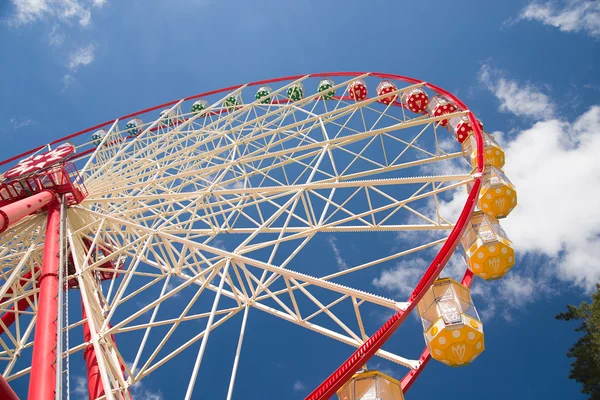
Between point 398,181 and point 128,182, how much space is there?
8.30 metres

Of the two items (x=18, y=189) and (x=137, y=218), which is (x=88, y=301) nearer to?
(x=137, y=218)

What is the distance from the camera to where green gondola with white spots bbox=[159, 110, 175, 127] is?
16.6m

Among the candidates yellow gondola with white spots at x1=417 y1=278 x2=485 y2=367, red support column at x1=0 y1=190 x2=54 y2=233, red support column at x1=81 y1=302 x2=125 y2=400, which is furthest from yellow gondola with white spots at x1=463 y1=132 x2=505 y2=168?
red support column at x1=0 y1=190 x2=54 y2=233

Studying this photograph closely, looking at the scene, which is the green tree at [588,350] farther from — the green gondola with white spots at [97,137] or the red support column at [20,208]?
the green gondola with white spots at [97,137]

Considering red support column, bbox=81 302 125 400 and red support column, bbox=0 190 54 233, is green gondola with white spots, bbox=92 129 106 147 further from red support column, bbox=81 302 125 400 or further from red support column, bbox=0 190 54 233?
red support column, bbox=81 302 125 400

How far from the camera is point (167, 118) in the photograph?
54.9 ft

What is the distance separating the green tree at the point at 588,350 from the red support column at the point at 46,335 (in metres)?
16.6

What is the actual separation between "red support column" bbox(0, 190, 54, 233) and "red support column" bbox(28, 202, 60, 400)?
0.83 m

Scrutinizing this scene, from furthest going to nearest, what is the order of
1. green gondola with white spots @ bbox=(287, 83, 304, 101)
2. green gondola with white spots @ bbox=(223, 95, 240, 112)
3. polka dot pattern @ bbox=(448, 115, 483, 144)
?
green gondola with white spots @ bbox=(223, 95, 240, 112) < green gondola with white spots @ bbox=(287, 83, 304, 101) < polka dot pattern @ bbox=(448, 115, 483, 144)

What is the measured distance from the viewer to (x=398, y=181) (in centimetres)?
894

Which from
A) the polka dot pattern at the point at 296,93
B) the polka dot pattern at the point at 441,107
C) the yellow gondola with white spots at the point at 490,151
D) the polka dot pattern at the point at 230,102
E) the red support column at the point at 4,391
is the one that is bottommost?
the red support column at the point at 4,391

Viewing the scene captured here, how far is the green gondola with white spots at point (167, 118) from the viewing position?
1659 cm

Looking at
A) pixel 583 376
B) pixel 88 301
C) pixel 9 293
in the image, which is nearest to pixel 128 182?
pixel 9 293

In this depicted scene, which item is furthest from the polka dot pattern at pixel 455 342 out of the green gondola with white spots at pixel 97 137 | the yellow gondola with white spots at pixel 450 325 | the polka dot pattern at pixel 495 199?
the green gondola with white spots at pixel 97 137
